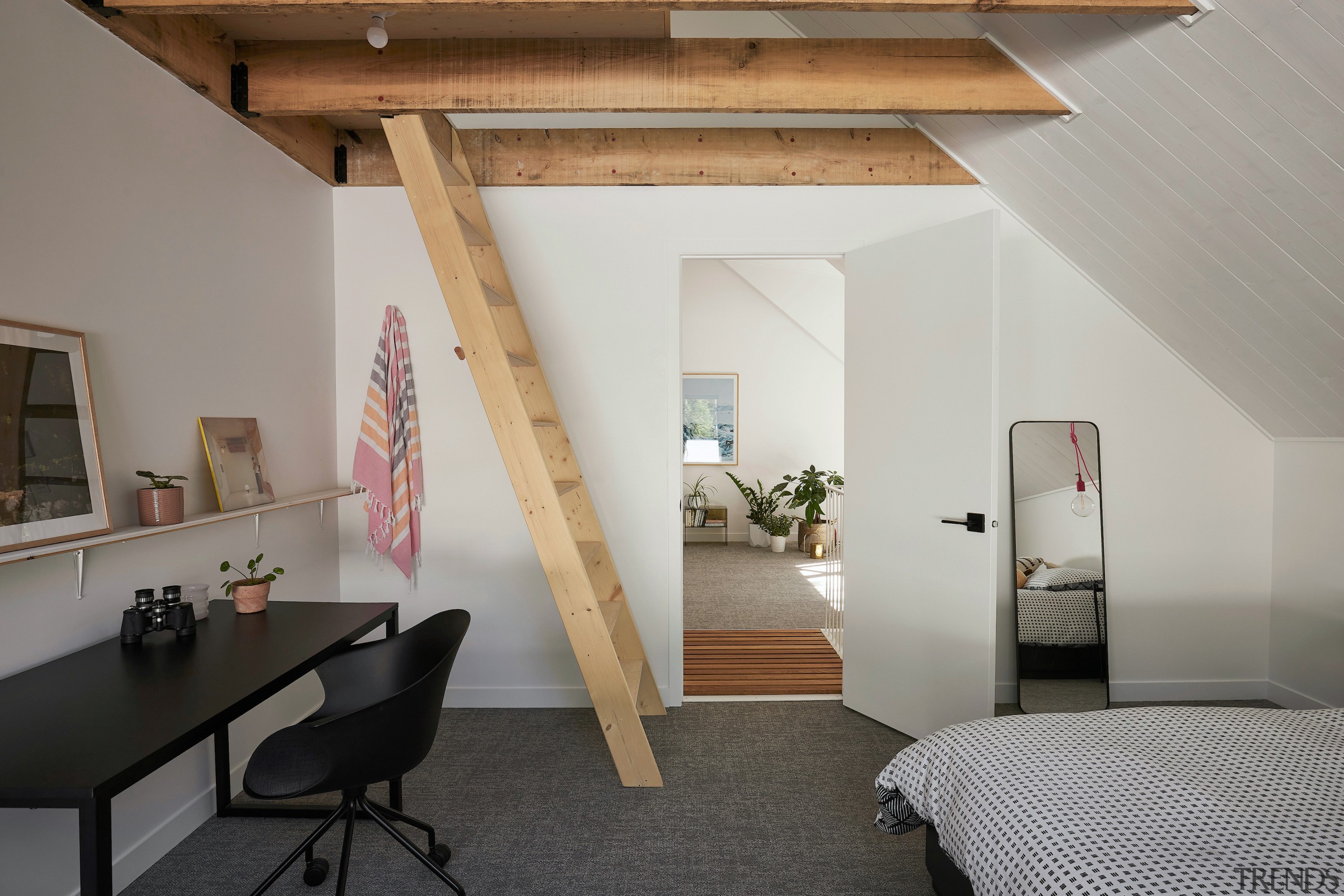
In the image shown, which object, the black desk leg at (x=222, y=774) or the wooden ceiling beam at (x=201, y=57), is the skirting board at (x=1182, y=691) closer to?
the black desk leg at (x=222, y=774)

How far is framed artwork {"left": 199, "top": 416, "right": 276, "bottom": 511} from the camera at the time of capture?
2375 mm

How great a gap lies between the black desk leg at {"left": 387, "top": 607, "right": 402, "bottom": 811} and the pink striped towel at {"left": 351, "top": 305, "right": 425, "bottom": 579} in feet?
2.78

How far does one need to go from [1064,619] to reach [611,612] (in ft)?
6.66

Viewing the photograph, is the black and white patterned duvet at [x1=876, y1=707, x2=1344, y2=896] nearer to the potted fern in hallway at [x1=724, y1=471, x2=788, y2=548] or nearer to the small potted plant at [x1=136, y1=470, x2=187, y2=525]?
the small potted plant at [x1=136, y1=470, x2=187, y2=525]

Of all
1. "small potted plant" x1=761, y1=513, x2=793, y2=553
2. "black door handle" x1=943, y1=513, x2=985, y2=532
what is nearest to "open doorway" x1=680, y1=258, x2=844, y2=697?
"small potted plant" x1=761, y1=513, x2=793, y2=553

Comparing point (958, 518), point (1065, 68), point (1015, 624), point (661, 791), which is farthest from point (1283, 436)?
point (661, 791)

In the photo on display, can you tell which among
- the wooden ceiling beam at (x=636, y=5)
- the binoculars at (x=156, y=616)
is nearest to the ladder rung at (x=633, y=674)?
the binoculars at (x=156, y=616)

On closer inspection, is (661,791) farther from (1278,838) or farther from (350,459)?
(350,459)

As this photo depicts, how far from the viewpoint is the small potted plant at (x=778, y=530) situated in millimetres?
7164

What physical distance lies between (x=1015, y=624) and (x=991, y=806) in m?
2.01

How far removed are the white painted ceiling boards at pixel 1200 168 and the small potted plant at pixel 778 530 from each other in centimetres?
432

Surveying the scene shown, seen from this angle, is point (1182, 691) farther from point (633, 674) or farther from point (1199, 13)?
point (1199, 13)

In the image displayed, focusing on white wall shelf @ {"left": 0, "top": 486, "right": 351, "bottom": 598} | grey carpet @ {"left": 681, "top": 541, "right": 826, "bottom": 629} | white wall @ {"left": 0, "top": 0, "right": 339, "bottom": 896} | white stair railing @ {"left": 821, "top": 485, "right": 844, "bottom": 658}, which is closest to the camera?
white wall shelf @ {"left": 0, "top": 486, "right": 351, "bottom": 598}

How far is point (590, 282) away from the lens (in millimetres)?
3248
